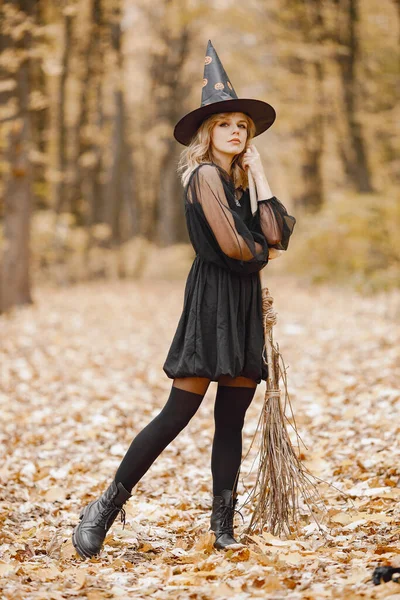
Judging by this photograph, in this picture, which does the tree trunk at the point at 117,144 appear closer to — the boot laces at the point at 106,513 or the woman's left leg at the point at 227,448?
the woman's left leg at the point at 227,448

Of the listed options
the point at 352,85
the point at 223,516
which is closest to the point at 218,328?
the point at 223,516

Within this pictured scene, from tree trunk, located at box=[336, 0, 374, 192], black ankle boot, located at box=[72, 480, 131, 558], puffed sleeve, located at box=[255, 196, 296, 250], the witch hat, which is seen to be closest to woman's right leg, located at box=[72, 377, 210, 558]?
black ankle boot, located at box=[72, 480, 131, 558]

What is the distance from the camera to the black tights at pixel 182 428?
11.8 ft

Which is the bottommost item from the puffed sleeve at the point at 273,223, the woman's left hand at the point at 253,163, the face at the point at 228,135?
the puffed sleeve at the point at 273,223

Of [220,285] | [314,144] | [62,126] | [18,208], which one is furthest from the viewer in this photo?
[314,144]

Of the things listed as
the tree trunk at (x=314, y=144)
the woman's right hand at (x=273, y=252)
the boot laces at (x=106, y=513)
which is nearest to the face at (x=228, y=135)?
the woman's right hand at (x=273, y=252)

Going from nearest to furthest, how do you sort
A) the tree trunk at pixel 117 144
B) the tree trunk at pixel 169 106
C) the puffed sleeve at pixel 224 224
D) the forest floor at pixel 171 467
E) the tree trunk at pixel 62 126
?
the forest floor at pixel 171 467 < the puffed sleeve at pixel 224 224 < the tree trunk at pixel 62 126 < the tree trunk at pixel 117 144 < the tree trunk at pixel 169 106

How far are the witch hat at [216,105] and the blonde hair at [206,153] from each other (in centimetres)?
3

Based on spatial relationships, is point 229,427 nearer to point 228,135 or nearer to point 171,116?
point 228,135

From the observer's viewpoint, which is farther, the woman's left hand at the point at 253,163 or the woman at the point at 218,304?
the woman's left hand at the point at 253,163

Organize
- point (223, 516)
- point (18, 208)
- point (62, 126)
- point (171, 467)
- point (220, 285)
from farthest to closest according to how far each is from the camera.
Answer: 1. point (62, 126)
2. point (18, 208)
3. point (171, 467)
4. point (223, 516)
5. point (220, 285)

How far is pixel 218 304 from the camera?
140 inches

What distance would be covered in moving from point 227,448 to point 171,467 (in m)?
1.79

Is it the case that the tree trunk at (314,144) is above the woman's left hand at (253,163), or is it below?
above
